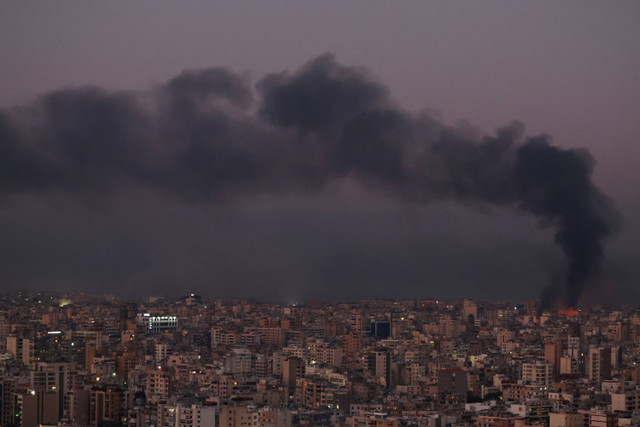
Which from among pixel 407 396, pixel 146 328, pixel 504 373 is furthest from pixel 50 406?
pixel 146 328

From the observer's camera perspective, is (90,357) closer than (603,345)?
Yes

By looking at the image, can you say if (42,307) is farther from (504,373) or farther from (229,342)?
(504,373)

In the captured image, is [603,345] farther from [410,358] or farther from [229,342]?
[229,342]

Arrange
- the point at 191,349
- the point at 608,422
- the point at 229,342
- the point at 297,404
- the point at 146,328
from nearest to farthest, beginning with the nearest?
1. the point at 608,422
2. the point at 297,404
3. the point at 191,349
4. the point at 229,342
5. the point at 146,328

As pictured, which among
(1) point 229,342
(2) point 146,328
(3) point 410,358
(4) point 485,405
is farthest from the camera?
(2) point 146,328

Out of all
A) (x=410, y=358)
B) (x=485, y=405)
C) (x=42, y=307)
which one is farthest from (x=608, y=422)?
(x=42, y=307)

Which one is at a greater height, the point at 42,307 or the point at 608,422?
the point at 42,307
